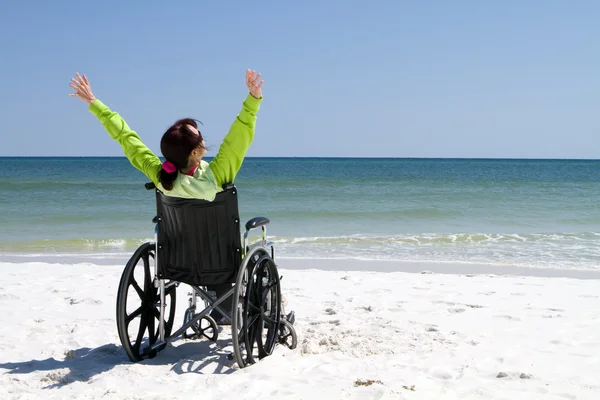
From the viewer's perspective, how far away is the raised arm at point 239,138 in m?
2.89

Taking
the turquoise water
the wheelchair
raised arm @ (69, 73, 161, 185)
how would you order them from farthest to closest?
the turquoise water < raised arm @ (69, 73, 161, 185) < the wheelchair

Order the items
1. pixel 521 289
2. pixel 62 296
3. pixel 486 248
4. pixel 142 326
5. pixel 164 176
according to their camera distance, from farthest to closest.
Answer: pixel 486 248 < pixel 521 289 < pixel 62 296 < pixel 142 326 < pixel 164 176

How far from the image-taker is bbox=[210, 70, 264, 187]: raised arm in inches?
114

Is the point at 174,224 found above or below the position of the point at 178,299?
above

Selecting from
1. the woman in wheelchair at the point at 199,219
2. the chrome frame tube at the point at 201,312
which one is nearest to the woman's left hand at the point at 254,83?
the woman in wheelchair at the point at 199,219

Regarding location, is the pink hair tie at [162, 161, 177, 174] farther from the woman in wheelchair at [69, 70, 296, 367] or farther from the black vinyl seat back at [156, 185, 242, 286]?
the black vinyl seat back at [156, 185, 242, 286]

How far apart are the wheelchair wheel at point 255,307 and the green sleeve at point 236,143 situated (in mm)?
407

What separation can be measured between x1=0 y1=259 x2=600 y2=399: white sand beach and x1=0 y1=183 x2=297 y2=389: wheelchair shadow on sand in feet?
0.09

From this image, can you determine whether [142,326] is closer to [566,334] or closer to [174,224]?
[174,224]

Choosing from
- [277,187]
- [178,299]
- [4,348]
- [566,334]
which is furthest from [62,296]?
[277,187]

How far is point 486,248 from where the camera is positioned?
29.7 ft

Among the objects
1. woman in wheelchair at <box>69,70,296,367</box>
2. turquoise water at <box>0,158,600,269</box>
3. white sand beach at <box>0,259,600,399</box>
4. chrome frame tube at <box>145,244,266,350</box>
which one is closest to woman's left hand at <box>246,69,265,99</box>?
woman in wheelchair at <box>69,70,296,367</box>

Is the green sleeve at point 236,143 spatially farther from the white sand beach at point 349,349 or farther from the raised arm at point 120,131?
the white sand beach at point 349,349

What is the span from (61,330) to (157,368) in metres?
1.10
